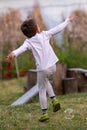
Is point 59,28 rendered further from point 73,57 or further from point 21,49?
point 73,57

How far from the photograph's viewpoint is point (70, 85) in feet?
39.3

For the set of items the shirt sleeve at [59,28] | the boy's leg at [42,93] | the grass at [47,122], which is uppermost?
the shirt sleeve at [59,28]

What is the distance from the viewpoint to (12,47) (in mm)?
16969

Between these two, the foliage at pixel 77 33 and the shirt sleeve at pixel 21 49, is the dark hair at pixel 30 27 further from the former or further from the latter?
the foliage at pixel 77 33

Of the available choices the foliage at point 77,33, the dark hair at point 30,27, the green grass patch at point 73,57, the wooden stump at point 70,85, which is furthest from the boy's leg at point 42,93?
the foliage at point 77,33

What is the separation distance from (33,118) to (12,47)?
945 cm

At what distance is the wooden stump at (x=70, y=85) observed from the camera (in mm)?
11820

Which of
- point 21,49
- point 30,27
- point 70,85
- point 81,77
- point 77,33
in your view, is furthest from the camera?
point 77,33

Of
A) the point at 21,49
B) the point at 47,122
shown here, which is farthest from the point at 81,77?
the point at 21,49

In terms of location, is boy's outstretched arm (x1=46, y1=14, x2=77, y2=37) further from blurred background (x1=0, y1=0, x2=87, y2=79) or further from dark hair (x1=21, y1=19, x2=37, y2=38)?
blurred background (x1=0, y1=0, x2=87, y2=79)

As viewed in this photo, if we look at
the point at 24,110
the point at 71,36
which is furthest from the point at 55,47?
the point at 24,110

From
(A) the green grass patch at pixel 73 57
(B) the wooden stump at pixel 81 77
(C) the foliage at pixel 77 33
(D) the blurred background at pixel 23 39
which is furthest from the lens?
(C) the foliage at pixel 77 33

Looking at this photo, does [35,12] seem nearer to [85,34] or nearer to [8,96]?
[85,34]

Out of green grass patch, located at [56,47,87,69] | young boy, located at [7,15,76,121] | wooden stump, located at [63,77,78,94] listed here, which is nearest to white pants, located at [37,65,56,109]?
young boy, located at [7,15,76,121]
